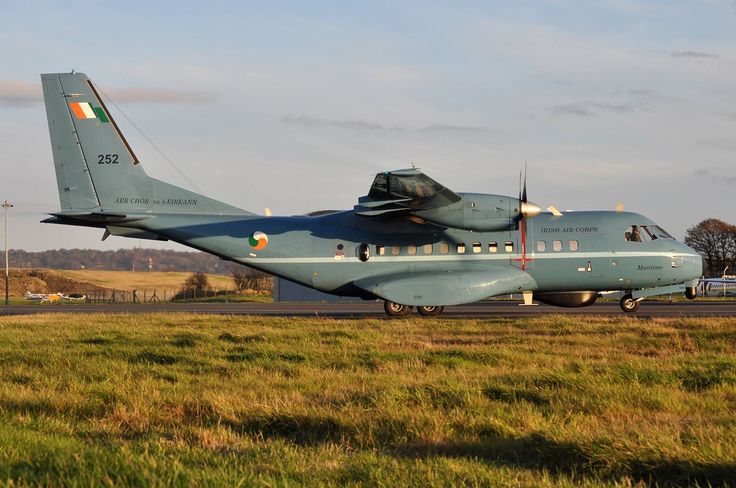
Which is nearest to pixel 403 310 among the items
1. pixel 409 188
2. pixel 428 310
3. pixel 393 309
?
pixel 393 309

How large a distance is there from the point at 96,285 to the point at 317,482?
467ft

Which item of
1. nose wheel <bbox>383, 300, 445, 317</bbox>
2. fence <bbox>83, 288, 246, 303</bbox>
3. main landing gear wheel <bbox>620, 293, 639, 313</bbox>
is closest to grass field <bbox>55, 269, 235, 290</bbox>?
fence <bbox>83, 288, 246, 303</bbox>

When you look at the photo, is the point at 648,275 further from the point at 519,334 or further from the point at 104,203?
the point at 104,203

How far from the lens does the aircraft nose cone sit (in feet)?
88.7

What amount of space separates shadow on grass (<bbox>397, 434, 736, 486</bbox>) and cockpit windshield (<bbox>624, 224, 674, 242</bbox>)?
2171 cm

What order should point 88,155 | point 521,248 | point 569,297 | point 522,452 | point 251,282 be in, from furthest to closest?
point 251,282, point 569,297, point 88,155, point 521,248, point 522,452

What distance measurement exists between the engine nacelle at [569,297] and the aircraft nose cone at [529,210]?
10.9ft

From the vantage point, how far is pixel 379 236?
2842 cm

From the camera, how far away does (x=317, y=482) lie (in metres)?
6.12

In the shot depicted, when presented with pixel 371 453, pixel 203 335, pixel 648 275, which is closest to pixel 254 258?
pixel 203 335

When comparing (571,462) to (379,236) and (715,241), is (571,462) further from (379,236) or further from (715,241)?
(715,241)

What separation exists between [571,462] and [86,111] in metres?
24.8

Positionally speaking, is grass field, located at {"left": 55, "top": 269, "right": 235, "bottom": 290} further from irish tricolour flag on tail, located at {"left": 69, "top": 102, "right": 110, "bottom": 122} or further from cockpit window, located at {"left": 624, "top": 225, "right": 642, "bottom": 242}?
cockpit window, located at {"left": 624, "top": 225, "right": 642, "bottom": 242}

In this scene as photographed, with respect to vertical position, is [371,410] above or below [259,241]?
below
